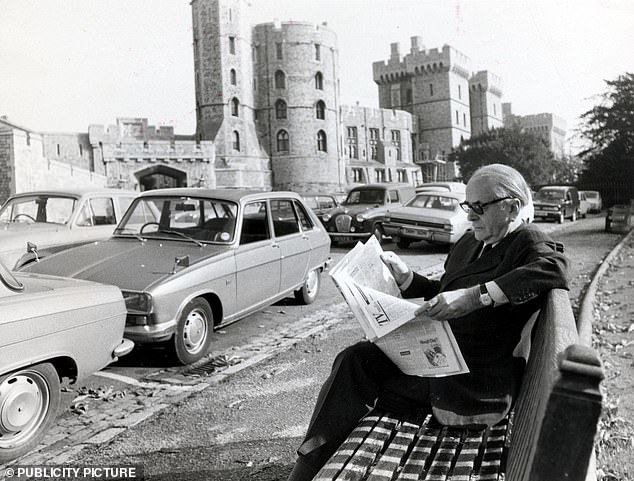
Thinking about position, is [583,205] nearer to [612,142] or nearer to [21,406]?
[612,142]

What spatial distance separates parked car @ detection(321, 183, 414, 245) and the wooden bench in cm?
1180

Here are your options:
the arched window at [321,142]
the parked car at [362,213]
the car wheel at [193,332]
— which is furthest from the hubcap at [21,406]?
the arched window at [321,142]

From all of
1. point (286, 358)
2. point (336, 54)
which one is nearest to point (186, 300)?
point (286, 358)

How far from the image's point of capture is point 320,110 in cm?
5691

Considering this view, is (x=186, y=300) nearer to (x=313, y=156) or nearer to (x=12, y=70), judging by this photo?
(x=12, y=70)

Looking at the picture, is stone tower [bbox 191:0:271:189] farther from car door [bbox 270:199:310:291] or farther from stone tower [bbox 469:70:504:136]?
stone tower [bbox 469:70:504:136]

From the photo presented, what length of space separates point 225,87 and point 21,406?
50784mm

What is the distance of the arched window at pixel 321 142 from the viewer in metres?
56.6

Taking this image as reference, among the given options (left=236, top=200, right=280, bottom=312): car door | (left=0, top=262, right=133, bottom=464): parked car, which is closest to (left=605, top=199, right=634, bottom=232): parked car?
(left=236, top=200, right=280, bottom=312): car door

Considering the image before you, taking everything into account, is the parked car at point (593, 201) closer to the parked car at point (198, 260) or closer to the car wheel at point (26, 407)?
the parked car at point (198, 260)

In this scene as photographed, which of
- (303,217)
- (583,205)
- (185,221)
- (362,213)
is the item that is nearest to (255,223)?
(185,221)

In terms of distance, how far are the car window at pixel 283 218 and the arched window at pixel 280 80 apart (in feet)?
165

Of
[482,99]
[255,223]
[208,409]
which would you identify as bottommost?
[208,409]

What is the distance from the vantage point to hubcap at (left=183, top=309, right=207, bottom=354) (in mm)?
5105
